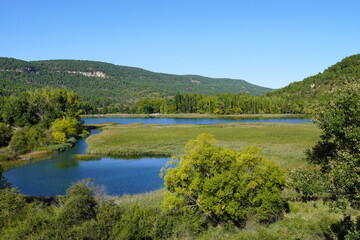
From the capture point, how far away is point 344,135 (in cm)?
1180

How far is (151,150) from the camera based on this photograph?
49.4 m

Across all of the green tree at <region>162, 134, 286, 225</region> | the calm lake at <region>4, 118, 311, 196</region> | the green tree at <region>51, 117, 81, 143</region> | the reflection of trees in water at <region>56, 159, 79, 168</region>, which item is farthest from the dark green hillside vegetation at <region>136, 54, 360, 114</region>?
the green tree at <region>162, 134, 286, 225</region>

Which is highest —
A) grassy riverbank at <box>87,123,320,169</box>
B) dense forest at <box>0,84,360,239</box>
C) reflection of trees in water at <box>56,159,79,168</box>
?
dense forest at <box>0,84,360,239</box>

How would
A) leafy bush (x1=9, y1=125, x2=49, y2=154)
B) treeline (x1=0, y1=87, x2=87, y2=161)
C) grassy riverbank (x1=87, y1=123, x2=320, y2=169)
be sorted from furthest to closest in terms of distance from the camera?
treeline (x1=0, y1=87, x2=87, y2=161), leafy bush (x1=9, y1=125, x2=49, y2=154), grassy riverbank (x1=87, y1=123, x2=320, y2=169)

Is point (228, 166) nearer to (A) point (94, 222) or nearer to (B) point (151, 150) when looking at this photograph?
(A) point (94, 222)

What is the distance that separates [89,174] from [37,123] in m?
45.9

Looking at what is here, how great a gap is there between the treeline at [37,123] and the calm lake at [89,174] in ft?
29.7

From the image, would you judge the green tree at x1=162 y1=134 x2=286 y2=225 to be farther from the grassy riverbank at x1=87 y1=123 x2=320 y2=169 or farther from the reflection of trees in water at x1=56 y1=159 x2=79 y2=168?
the reflection of trees in water at x1=56 y1=159 x2=79 y2=168

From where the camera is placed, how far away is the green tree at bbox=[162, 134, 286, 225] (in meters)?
17.1

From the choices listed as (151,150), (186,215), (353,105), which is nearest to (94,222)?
(186,215)

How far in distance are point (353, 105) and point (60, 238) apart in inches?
604

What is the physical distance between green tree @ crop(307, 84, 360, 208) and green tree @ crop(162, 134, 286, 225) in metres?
5.38

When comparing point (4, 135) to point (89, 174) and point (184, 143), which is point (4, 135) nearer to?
point (89, 174)

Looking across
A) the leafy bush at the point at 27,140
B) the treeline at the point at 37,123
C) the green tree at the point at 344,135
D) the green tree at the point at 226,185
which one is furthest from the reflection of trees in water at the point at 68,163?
the green tree at the point at 344,135
